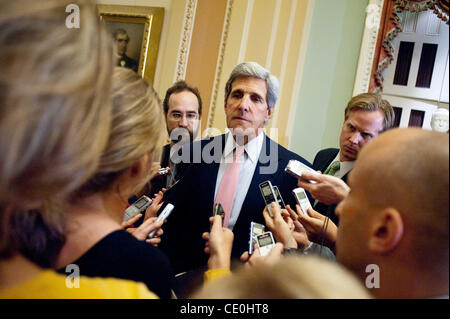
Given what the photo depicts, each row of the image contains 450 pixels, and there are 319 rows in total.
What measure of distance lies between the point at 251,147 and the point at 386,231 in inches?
66.6

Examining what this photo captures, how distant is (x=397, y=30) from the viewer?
454 centimetres

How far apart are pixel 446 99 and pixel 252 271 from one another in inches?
169

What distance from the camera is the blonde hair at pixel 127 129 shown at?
3.60 ft

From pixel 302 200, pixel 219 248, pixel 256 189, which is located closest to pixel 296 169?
pixel 302 200

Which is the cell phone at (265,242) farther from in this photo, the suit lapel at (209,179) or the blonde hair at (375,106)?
the blonde hair at (375,106)

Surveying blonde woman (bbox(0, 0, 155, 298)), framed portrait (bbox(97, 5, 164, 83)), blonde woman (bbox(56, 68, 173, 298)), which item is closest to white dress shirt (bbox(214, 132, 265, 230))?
blonde woman (bbox(56, 68, 173, 298))

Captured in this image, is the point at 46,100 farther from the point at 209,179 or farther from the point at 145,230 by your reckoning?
the point at 209,179

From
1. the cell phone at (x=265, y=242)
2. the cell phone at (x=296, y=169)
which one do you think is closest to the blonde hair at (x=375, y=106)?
the cell phone at (x=296, y=169)

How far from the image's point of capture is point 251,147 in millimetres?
2641

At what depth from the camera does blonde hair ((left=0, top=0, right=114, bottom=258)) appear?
741 mm

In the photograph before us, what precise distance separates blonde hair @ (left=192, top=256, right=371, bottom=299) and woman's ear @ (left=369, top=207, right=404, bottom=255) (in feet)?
0.87

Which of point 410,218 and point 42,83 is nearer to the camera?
point 42,83

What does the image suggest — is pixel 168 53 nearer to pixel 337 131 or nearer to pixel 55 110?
pixel 337 131
